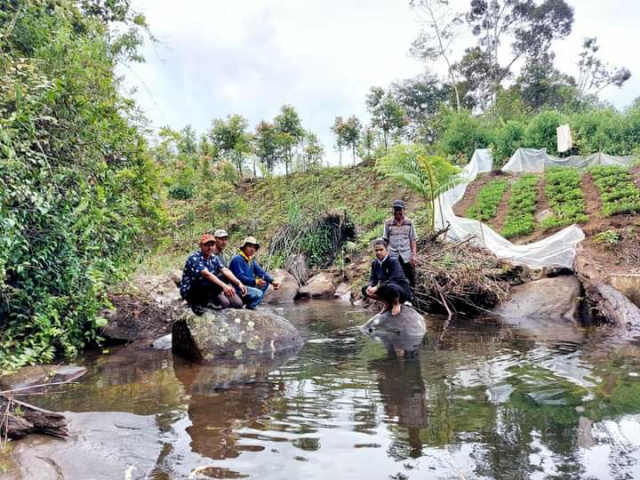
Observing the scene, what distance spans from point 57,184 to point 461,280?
25.1ft

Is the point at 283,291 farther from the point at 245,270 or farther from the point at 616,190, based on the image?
the point at 616,190

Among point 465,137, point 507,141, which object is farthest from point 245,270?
point 465,137

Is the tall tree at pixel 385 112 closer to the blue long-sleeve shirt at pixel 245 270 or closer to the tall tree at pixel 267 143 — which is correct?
the tall tree at pixel 267 143

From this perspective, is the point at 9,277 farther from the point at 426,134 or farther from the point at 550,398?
the point at 426,134

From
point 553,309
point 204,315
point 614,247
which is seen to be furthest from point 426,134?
point 204,315

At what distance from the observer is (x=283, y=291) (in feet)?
48.2

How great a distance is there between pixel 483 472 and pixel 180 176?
8.75 metres

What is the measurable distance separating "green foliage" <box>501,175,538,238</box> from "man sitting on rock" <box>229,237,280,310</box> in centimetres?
970

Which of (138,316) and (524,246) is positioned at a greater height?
(524,246)

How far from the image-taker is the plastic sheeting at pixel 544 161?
18031mm

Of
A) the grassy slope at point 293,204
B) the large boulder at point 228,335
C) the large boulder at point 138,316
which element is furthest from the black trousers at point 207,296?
the grassy slope at point 293,204

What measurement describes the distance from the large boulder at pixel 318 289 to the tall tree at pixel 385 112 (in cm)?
1572

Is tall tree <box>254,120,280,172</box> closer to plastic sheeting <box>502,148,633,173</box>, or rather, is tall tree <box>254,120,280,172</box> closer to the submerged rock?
plastic sheeting <box>502,148,633,173</box>

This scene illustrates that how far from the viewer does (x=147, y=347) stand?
24.0 ft
